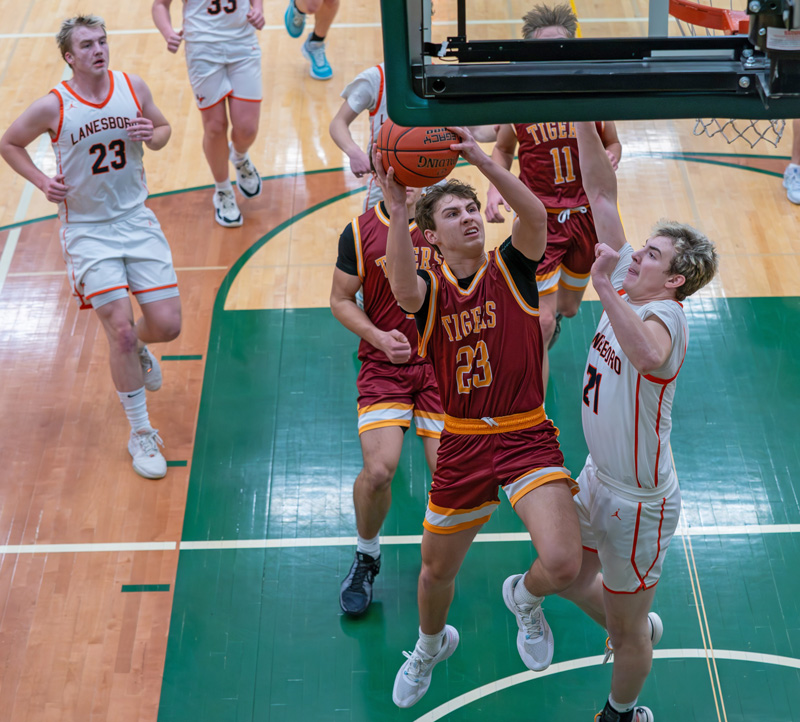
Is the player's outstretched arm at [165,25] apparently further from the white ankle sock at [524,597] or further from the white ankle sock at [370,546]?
the white ankle sock at [524,597]

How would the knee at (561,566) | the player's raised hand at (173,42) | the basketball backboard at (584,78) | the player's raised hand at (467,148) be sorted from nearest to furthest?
the basketball backboard at (584,78) < the player's raised hand at (467,148) < the knee at (561,566) < the player's raised hand at (173,42)

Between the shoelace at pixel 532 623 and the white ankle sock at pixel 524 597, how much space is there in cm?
5

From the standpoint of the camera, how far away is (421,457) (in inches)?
235

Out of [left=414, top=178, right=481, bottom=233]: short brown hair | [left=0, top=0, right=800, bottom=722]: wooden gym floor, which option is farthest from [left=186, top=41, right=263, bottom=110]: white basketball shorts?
[left=414, top=178, right=481, bottom=233]: short brown hair

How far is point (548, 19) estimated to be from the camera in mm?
5277

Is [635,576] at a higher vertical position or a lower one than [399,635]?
higher

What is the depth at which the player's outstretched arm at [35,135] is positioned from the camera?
5.60m

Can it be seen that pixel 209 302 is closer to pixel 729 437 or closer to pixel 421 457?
pixel 421 457

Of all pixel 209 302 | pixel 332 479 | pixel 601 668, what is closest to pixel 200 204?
pixel 209 302

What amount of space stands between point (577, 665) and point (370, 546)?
119cm

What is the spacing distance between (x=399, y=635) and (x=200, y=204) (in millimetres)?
4464

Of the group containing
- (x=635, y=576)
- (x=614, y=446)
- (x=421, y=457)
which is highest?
(x=614, y=446)

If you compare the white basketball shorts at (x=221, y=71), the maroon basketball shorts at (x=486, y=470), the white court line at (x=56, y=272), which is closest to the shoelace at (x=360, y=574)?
the maroon basketball shorts at (x=486, y=470)

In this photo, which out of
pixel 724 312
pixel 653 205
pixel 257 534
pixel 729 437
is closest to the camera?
pixel 257 534
